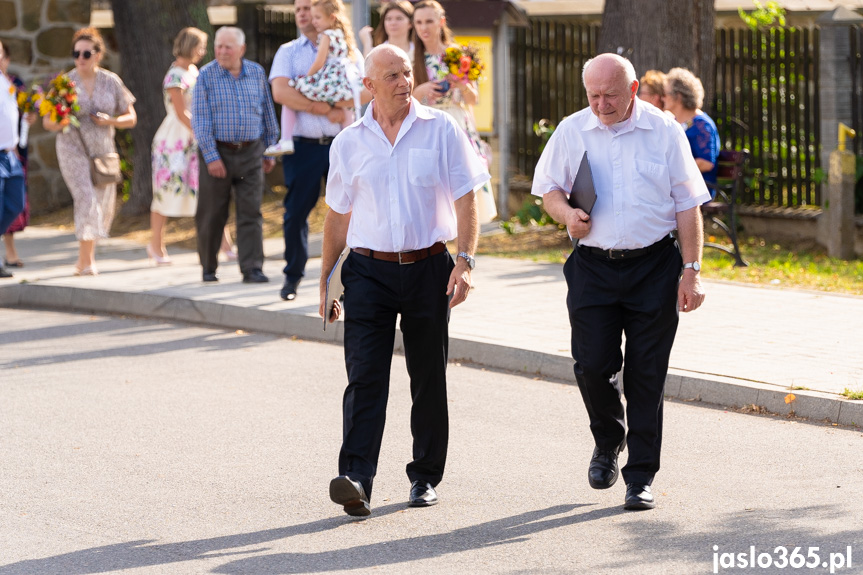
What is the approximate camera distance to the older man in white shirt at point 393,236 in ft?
18.0

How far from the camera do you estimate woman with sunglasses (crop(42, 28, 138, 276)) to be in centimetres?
1197

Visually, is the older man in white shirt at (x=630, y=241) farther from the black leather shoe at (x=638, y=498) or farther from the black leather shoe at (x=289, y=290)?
the black leather shoe at (x=289, y=290)

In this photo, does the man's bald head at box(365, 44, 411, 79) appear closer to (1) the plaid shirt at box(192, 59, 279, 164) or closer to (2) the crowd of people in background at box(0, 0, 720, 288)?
(2) the crowd of people in background at box(0, 0, 720, 288)

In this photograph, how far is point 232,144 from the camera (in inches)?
426

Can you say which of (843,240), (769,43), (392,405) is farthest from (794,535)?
(769,43)

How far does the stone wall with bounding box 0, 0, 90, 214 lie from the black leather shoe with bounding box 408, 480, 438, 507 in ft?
39.4

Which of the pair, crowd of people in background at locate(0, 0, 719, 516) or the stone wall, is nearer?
crowd of people in background at locate(0, 0, 719, 516)

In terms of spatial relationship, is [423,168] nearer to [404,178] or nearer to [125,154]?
[404,178]

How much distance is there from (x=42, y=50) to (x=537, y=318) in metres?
9.55

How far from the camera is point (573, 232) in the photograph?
552 centimetres

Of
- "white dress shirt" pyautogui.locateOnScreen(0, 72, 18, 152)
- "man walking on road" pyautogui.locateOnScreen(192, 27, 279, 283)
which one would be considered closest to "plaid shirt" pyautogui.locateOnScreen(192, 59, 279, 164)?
"man walking on road" pyautogui.locateOnScreen(192, 27, 279, 283)

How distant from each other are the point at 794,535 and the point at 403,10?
21.3 feet

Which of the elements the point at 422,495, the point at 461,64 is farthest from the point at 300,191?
the point at 422,495

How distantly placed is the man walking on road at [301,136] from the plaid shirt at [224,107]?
1.95 feet
